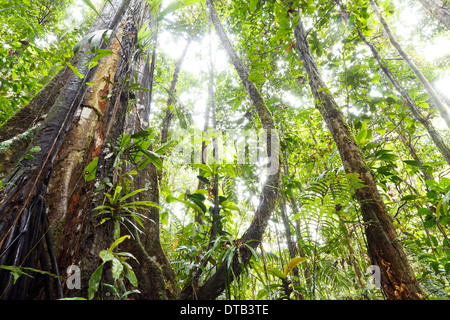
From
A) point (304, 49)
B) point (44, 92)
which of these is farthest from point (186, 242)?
point (304, 49)

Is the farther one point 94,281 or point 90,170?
point 90,170

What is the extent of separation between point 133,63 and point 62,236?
4.06 feet

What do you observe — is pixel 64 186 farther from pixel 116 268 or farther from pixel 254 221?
pixel 254 221

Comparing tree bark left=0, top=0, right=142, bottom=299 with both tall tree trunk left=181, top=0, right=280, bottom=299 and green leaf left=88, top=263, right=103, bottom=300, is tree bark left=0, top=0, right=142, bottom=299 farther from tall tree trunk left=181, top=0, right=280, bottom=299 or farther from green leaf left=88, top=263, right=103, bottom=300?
tall tree trunk left=181, top=0, right=280, bottom=299

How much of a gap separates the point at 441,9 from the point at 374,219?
4.11 metres

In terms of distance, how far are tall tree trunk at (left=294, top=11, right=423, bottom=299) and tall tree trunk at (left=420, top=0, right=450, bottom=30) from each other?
3.00 metres

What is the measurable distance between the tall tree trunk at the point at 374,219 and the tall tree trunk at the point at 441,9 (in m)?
3.00

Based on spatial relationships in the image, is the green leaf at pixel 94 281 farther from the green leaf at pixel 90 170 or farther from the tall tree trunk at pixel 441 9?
the tall tree trunk at pixel 441 9

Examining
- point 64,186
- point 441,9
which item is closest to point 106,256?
point 64,186

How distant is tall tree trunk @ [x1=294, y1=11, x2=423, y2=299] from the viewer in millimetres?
1307

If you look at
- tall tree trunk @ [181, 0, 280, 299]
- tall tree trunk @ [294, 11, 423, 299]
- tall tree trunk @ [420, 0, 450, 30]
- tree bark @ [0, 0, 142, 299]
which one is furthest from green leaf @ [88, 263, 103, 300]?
tall tree trunk @ [420, 0, 450, 30]

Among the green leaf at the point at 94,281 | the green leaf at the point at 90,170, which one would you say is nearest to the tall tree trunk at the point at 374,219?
the green leaf at the point at 94,281

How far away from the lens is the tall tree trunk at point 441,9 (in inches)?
125

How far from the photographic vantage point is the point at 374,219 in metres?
1.50
